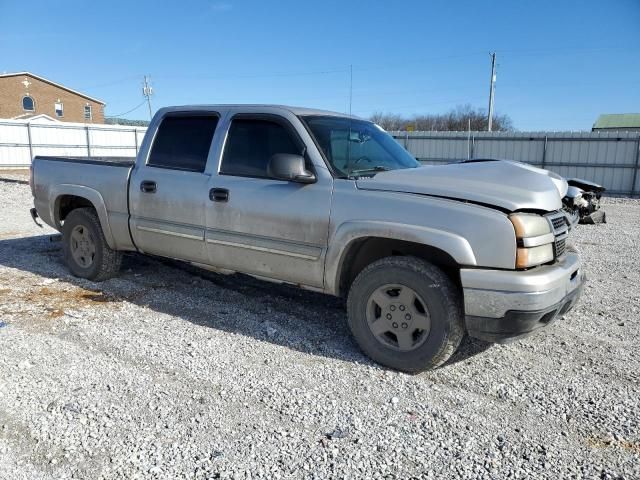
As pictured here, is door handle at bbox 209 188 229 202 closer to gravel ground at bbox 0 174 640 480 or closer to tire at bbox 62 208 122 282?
gravel ground at bbox 0 174 640 480

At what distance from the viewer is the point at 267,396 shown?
3180 mm

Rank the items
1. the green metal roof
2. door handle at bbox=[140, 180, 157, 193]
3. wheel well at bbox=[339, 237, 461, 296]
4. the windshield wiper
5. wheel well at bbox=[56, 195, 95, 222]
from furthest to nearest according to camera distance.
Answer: the green metal roof → wheel well at bbox=[56, 195, 95, 222] → door handle at bbox=[140, 180, 157, 193] → the windshield wiper → wheel well at bbox=[339, 237, 461, 296]

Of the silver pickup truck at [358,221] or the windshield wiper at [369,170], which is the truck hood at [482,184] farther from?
the windshield wiper at [369,170]

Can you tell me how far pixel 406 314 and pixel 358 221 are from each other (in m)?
0.75

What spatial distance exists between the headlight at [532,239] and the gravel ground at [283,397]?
0.89 meters

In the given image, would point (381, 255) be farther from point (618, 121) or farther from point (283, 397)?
point (618, 121)

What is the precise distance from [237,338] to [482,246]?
7.05ft

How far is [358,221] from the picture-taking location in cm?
357

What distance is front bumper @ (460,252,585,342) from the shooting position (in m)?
3.09

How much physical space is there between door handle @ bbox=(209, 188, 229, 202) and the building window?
5057cm

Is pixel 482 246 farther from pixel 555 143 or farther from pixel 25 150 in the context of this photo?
pixel 25 150

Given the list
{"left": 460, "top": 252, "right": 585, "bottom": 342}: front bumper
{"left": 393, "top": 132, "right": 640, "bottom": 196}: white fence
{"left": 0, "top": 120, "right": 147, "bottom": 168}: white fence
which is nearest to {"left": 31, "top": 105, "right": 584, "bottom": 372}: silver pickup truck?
{"left": 460, "top": 252, "right": 585, "bottom": 342}: front bumper

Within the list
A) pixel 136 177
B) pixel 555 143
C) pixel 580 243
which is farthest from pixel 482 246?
pixel 555 143

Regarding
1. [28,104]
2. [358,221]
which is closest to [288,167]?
[358,221]
